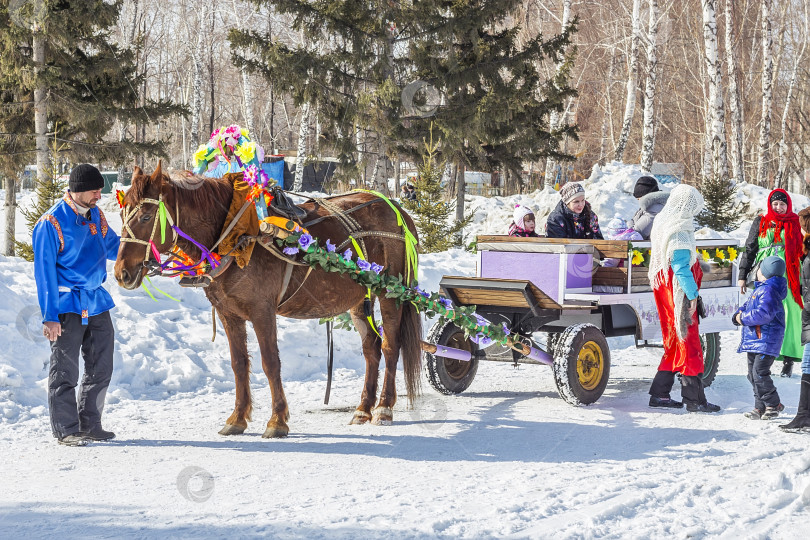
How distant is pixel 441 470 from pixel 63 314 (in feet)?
9.03

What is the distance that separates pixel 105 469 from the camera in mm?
4969

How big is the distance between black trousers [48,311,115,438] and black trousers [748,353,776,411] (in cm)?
500

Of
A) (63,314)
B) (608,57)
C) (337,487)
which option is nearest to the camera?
(337,487)

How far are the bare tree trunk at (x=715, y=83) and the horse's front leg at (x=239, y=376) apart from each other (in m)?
18.8

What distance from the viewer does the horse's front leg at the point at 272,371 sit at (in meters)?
5.82

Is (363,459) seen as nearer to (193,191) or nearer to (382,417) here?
(382,417)

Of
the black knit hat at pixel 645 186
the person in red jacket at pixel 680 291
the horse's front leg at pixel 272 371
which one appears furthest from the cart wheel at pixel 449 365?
the black knit hat at pixel 645 186

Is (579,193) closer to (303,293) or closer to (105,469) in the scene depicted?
(303,293)

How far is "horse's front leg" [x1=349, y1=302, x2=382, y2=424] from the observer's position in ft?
21.4

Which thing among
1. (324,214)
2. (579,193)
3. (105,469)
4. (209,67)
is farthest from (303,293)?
(209,67)

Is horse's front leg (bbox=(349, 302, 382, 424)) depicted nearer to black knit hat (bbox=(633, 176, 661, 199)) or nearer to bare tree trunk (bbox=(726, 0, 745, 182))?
black knit hat (bbox=(633, 176, 661, 199))

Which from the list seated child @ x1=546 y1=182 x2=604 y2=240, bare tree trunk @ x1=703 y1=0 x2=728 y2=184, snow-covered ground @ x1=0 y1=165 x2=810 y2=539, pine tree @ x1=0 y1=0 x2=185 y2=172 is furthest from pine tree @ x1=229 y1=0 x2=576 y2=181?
snow-covered ground @ x1=0 y1=165 x2=810 y2=539

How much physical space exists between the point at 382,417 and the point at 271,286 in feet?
4.62

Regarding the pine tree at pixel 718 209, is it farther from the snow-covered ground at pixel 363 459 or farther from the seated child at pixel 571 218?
the seated child at pixel 571 218
